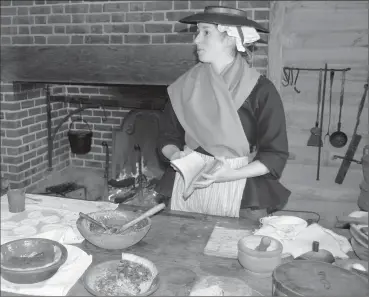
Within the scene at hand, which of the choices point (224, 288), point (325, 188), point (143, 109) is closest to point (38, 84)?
point (143, 109)

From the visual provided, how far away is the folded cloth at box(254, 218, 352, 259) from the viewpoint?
5.26 feet

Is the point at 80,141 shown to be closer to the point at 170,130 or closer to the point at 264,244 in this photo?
the point at 170,130

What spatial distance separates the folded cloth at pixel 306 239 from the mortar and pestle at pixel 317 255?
0.05m

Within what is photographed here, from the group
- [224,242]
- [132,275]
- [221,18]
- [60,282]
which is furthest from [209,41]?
[60,282]

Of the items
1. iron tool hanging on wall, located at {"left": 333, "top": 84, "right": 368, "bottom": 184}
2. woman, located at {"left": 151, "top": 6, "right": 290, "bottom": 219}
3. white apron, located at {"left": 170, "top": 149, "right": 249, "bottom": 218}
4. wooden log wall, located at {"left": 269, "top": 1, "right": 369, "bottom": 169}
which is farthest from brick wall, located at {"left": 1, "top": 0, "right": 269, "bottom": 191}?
white apron, located at {"left": 170, "top": 149, "right": 249, "bottom": 218}

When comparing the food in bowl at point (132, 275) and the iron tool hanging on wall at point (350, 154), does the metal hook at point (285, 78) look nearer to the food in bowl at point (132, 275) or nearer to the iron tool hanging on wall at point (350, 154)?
the iron tool hanging on wall at point (350, 154)

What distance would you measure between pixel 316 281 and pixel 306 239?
44cm

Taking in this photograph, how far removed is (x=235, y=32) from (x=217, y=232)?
3.24 feet

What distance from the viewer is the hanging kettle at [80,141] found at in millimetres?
4012

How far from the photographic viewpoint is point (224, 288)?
134cm

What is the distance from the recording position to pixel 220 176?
206 centimetres

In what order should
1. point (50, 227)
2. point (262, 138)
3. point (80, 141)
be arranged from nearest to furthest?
point (50, 227)
point (262, 138)
point (80, 141)

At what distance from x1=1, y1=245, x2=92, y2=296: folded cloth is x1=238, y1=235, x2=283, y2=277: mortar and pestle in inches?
20.6

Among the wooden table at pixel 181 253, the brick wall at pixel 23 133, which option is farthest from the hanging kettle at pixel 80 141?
the wooden table at pixel 181 253
